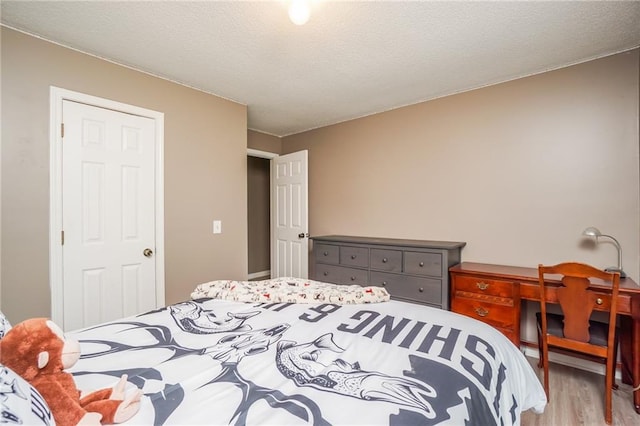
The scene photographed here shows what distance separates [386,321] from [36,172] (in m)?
2.45

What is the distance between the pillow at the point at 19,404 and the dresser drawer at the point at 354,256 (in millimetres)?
2552

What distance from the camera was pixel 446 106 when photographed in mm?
2959

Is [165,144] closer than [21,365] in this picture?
No

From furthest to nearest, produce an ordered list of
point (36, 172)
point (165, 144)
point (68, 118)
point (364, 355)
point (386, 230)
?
point (386, 230), point (165, 144), point (68, 118), point (36, 172), point (364, 355)

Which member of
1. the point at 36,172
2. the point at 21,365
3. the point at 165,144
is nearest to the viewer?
the point at 21,365

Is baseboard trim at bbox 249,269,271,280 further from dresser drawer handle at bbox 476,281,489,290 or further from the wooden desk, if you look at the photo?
dresser drawer handle at bbox 476,281,489,290

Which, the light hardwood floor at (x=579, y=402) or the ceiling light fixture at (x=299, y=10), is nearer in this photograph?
the ceiling light fixture at (x=299, y=10)

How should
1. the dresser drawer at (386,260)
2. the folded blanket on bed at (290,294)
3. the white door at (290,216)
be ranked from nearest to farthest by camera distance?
1. the folded blanket on bed at (290,294)
2. the dresser drawer at (386,260)
3. the white door at (290,216)

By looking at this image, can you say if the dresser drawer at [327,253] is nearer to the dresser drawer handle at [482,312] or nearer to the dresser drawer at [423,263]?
the dresser drawer at [423,263]

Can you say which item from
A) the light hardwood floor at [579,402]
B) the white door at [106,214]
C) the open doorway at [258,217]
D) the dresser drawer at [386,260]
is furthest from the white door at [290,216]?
the light hardwood floor at [579,402]

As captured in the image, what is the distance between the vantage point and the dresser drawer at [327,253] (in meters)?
3.19

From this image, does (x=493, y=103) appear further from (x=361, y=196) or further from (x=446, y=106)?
(x=361, y=196)

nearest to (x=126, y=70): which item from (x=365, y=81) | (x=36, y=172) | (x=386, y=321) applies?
(x=36, y=172)

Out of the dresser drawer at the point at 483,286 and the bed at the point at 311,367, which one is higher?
the bed at the point at 311,367
